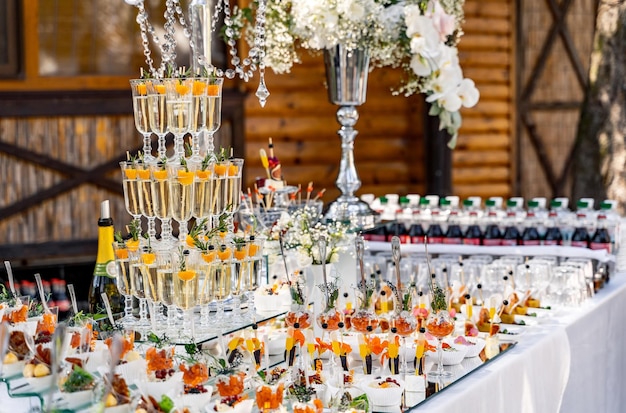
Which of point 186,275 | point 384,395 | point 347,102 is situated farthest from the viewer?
point 347,102

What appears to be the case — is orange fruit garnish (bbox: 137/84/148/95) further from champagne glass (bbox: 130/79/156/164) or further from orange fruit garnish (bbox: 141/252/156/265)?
orange fruit garnish (bbox: 141/252/156/265)

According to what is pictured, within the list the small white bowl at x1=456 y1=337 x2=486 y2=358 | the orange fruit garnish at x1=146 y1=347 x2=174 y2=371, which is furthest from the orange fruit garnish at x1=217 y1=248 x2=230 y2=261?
the small white bowl at x1=456 y1=337 x2=486 y2=358

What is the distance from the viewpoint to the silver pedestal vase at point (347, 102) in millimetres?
3941

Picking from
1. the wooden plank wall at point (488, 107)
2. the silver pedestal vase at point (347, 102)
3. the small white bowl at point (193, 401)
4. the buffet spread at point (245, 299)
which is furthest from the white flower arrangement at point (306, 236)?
the wooden plank wall at point (488, 107)

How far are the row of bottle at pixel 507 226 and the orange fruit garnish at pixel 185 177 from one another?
1.73m

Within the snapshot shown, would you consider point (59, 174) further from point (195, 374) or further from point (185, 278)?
point (195, 374)

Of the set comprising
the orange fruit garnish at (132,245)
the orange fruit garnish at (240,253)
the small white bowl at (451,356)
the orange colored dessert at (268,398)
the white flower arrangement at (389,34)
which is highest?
the white flower arrangement at (389,34)

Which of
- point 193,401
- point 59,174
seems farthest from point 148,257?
point 59,174

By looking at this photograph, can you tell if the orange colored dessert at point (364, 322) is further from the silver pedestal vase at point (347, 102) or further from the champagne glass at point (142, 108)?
the silver pedestal vase at point (347, 102)

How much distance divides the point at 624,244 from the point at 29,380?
3.11 m

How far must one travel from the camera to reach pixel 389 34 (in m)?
3.83

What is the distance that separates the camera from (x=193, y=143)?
283 centimetres

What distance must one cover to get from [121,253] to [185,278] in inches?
8.5

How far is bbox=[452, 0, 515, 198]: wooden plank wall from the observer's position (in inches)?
330
